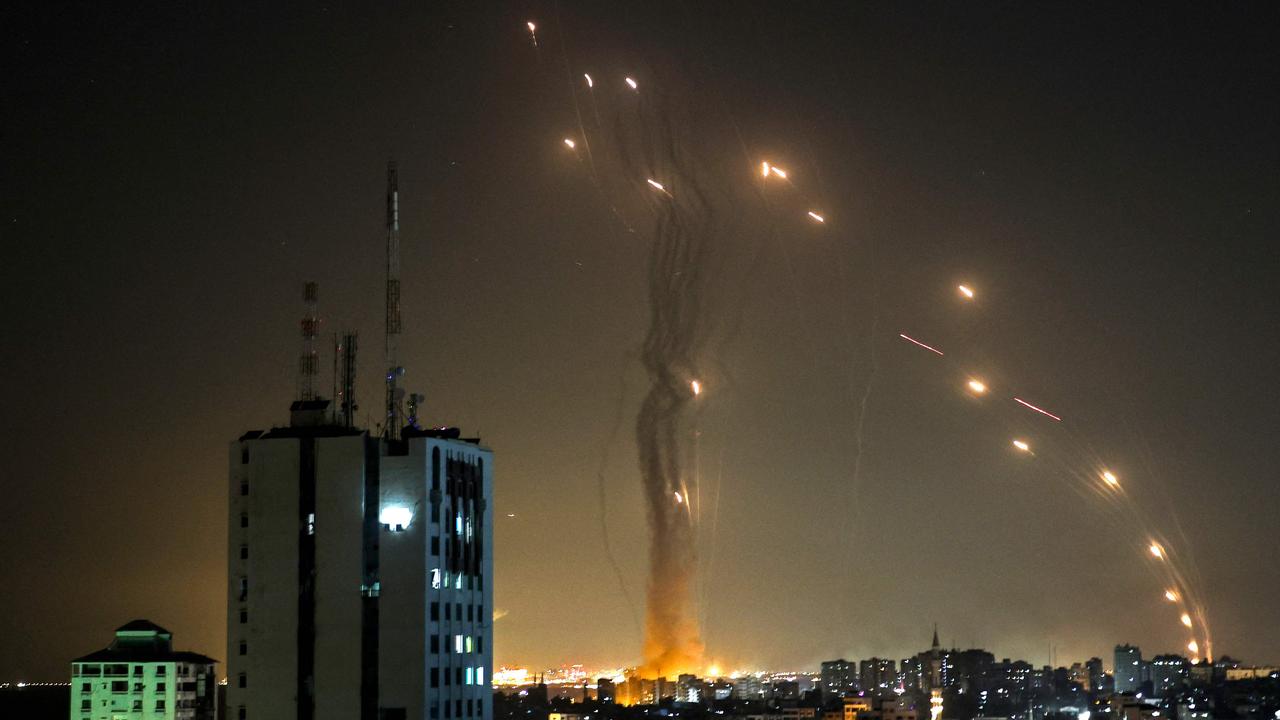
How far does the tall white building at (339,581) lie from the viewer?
1875 inches

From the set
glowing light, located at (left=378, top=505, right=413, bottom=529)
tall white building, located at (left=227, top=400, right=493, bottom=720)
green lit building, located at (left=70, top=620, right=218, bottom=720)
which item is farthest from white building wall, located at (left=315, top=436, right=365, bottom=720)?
green lit building, located at (left=70, top=620, right=218, bottom=720)

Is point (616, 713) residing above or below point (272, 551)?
below

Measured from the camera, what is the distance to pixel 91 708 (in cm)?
8581

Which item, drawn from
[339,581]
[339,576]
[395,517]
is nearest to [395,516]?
[395,517]

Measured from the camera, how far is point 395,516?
48.3m

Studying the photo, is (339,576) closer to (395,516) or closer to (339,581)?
(339,581)

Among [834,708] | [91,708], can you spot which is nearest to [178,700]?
[91,708]

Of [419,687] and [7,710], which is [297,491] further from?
[7,710]

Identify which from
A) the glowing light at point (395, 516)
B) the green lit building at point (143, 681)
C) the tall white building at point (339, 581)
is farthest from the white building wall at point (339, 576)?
the green lit building at point (143, 681)

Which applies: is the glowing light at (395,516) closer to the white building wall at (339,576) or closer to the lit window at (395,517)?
the lit window at (395,517)

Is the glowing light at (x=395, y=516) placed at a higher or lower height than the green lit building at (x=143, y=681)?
higher

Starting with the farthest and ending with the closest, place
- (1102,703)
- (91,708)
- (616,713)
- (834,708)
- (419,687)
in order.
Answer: (1102,703) < (834,708) < (616,713) < (91,708) < (419,687)

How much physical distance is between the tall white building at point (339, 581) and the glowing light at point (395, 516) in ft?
0.09

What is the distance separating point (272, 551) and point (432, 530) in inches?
174
